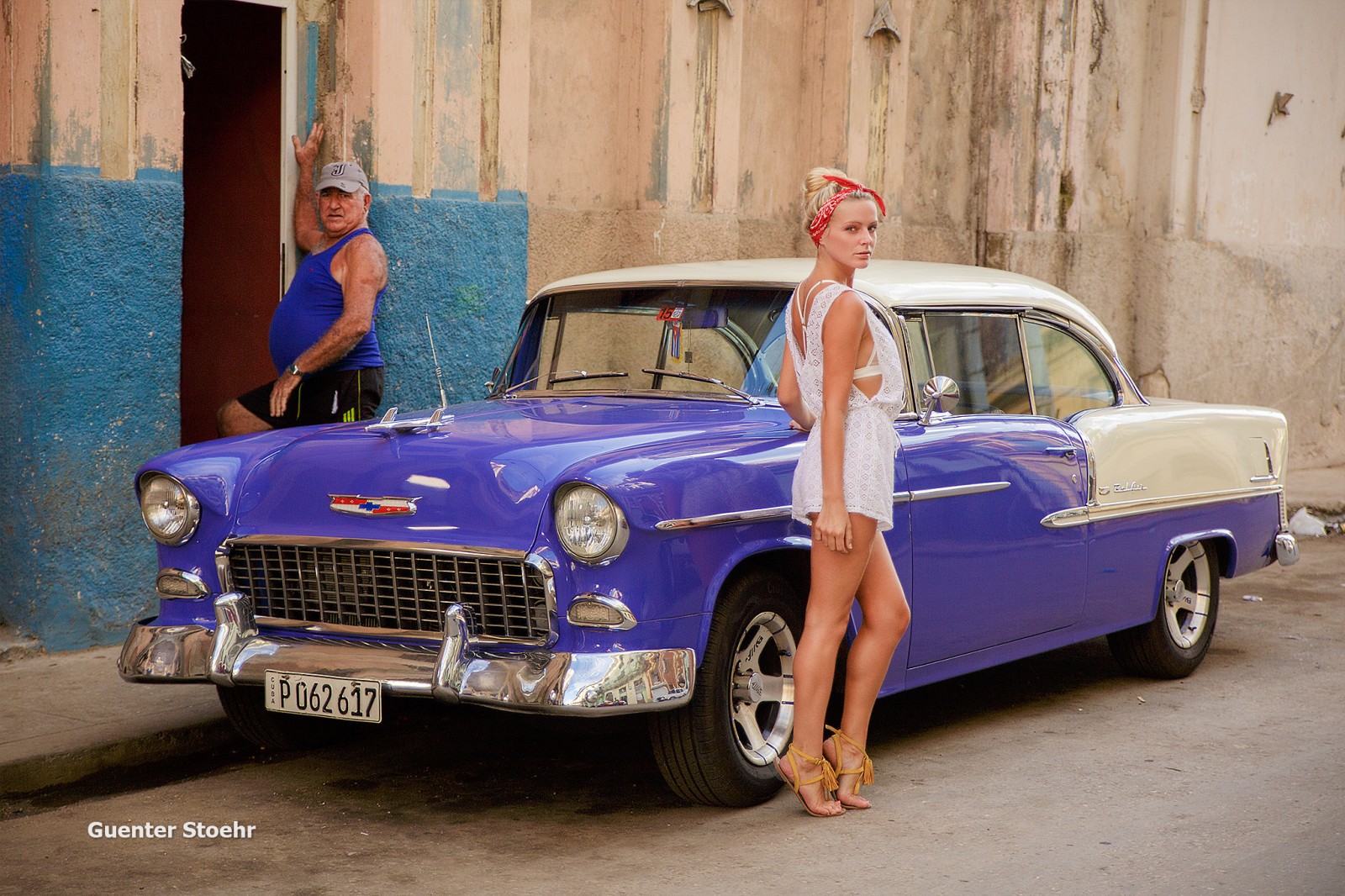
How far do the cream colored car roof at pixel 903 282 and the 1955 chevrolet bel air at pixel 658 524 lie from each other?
2cm

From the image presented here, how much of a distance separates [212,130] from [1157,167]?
7818 mm

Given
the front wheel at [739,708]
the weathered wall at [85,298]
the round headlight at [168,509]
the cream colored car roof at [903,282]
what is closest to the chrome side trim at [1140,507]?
the cream colored car roof at [903,282]

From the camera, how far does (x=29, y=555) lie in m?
6.20

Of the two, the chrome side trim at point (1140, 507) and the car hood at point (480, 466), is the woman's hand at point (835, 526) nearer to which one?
the car hood at point (480, 466)

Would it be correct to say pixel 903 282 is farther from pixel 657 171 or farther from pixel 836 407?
pixel 657 171

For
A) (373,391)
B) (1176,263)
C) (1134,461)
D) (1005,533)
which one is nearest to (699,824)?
(1005,533)

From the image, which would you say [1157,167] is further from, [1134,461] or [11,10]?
[11,10]

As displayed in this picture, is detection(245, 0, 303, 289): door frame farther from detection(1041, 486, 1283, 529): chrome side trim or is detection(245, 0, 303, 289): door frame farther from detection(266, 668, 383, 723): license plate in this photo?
detection(1041, 486, 1283, 529): chrome side trim

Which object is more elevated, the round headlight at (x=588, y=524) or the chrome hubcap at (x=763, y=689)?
the round headlight at (x=588, y=524)

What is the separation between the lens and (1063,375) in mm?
5766

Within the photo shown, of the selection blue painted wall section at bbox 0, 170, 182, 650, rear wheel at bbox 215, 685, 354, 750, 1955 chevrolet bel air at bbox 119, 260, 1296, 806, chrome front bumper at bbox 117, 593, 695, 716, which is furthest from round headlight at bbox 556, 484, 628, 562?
blue painted wall section at bbox 0, 170, 182, 650

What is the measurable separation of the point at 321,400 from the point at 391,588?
2.55m

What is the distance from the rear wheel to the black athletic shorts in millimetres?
1739

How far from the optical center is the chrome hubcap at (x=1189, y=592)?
6160 millimetres
